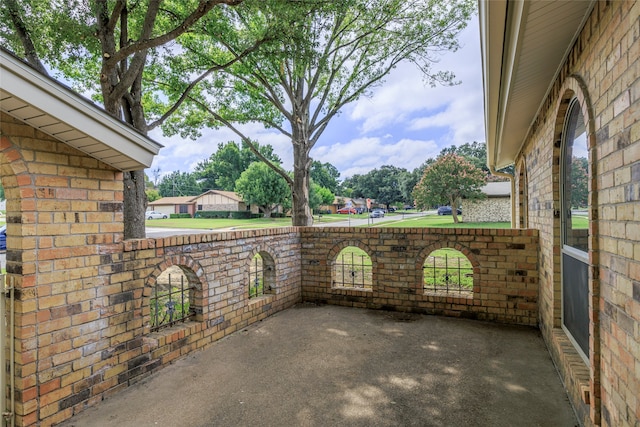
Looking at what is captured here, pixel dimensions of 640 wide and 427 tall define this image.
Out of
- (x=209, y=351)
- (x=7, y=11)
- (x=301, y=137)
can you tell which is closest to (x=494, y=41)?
(x=209, y=351)

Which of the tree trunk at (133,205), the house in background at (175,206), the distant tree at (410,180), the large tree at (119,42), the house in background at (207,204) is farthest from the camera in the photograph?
the house in background at (175,206)

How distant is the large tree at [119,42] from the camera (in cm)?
480

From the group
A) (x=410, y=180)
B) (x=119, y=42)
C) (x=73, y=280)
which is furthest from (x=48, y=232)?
(x=410, y=180)

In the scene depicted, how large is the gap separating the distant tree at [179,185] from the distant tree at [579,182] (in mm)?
70245

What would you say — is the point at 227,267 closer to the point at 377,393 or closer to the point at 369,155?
the point at 377,393

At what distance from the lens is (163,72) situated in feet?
26.0

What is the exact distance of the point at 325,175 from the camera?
69.1 meters

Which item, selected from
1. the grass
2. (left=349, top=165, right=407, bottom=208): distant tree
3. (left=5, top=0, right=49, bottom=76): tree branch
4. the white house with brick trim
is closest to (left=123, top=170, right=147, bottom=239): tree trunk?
(left=5, top=0, right=49, bottom=76): tree branch

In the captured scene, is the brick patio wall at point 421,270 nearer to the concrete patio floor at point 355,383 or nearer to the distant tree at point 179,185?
the concrete patio floor at point 355,383

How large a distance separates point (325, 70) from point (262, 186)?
1004 inches

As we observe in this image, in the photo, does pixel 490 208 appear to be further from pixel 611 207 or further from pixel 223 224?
pixel 611 207

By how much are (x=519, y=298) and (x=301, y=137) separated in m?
6.73

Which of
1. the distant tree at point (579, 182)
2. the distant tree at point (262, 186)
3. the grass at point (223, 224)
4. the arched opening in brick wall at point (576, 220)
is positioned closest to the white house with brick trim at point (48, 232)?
the arched opening in brick wall at point (576, 220)

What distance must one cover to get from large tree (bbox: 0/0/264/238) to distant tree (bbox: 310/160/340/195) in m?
55.2
